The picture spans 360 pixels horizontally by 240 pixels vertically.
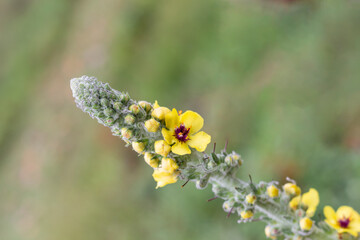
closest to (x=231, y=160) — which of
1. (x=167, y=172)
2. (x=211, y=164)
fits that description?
(x=211, y=164)

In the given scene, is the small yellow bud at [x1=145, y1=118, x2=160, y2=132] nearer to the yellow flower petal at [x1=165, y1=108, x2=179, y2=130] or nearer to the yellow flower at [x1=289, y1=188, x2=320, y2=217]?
the yellow flower petal at [x1=165, y1=108, x2=179, y2=130]

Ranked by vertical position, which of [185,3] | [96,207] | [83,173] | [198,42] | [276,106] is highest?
[185,3]

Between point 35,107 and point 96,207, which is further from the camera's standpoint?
point 35,107

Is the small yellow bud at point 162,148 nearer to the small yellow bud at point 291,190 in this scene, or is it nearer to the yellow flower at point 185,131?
the yellow flower at point 185,131

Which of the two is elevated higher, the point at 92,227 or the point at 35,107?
the point at 35,107

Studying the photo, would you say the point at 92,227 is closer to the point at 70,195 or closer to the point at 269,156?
the point at 70,195

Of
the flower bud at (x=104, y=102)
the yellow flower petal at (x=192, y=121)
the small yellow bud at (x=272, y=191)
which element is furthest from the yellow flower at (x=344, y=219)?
the flower bud at (x=104, y=102)


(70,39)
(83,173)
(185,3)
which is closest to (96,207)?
(83,173)
